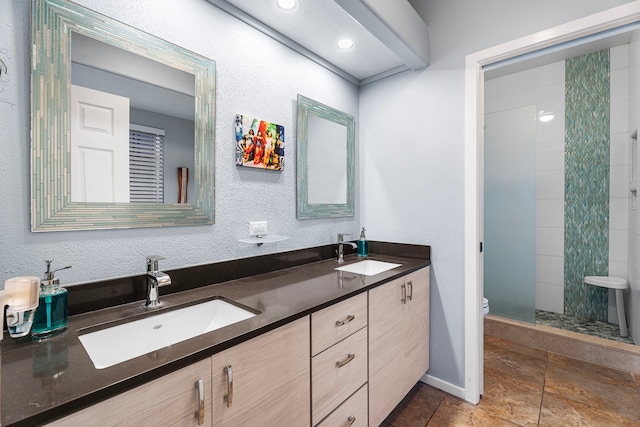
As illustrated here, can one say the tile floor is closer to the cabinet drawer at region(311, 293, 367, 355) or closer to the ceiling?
the cabinet drawer at region(311, 293, 367, 355)

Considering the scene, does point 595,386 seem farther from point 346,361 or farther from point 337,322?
point 337,322

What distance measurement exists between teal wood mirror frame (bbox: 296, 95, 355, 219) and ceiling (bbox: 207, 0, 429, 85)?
319 mm

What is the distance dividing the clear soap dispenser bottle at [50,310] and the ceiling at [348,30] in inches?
53.9

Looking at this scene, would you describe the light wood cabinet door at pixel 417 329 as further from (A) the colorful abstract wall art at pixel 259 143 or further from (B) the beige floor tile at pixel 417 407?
(A) the colorful abstract wall art at pixel 259 143

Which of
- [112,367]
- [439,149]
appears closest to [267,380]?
[112,367]

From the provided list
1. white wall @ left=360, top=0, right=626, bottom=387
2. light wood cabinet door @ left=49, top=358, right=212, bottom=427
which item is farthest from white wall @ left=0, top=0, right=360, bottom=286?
light wood cabinet door @ left=49, top=358, right=212, bottom=427

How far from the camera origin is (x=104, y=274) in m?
1.12

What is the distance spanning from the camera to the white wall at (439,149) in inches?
73.5

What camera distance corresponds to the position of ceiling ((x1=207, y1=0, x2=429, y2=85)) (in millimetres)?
1495

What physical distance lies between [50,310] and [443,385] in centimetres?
216

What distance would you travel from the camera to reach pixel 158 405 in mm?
694

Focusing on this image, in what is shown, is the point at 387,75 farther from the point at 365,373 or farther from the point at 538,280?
the point at 538,280

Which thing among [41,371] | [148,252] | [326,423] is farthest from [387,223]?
[41,371]

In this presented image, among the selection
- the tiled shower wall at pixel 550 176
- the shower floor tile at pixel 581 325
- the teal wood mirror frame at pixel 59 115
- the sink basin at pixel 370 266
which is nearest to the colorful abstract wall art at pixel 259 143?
the teal wood mirror frame at pixel 59 115
